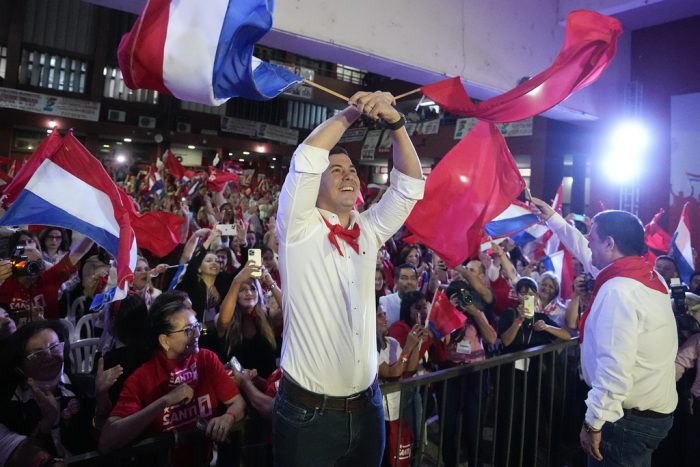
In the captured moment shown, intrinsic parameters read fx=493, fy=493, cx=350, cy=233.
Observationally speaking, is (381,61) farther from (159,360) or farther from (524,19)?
(159,360)

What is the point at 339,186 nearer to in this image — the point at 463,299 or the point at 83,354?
the point at 463,299

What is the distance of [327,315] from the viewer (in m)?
1.86

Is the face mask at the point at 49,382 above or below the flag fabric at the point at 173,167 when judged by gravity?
below

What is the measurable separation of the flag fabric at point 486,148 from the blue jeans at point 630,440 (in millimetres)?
1244

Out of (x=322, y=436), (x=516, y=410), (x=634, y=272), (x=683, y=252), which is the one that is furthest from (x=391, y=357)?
(x=683, y=252)

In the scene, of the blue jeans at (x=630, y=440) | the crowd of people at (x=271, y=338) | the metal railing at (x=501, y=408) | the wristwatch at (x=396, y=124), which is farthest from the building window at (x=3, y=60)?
the blue jeans at (x=630, y=440)

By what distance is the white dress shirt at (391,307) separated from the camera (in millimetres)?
4324

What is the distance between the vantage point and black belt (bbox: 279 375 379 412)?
180 cm

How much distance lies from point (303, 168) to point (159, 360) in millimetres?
1463

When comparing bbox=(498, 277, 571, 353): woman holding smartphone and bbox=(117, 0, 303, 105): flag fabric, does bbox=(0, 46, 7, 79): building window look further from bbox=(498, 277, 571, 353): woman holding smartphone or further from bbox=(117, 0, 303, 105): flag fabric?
bbox=(498, 277, 571, 353): woman holding smartphone

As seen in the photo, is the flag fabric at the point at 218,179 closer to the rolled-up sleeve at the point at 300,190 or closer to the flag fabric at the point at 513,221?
the flag fabric at the point at 513,221

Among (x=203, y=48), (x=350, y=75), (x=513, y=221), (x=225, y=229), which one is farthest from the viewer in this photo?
(x=350, y=75)

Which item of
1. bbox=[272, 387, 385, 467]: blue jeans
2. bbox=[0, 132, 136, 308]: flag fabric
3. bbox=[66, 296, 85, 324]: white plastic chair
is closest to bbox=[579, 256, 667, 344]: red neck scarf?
bbox=[272, 387, 385, 467]: blue jeans

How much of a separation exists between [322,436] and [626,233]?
191cm
